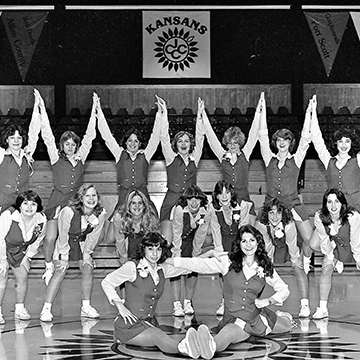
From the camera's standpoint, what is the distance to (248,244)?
5.98 m

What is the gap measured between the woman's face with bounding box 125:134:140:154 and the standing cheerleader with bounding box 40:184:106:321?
4.61 ft

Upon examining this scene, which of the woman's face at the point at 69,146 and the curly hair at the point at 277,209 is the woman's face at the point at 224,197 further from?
the woman's face at the point at 69,146

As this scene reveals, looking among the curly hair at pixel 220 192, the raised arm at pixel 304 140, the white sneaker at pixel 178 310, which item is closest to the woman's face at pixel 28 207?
the white sneaker at pixel 178 310

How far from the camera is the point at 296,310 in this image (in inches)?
287

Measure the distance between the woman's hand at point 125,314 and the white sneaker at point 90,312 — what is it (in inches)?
48.1

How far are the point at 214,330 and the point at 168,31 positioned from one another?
26.4ft

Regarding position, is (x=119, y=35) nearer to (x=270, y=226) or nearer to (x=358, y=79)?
(x=358, y=79)

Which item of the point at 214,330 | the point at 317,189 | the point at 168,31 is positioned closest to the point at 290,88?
the point at 168,31

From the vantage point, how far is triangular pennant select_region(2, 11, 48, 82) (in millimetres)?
13109

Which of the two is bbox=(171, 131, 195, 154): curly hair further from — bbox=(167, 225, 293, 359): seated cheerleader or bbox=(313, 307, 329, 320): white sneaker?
bbox=(167, 225, 293, 359): seated cheerleader

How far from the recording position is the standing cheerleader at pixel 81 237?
23.2ft

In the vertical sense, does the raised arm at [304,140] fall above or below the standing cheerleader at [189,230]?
above

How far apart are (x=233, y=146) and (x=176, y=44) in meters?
5.66

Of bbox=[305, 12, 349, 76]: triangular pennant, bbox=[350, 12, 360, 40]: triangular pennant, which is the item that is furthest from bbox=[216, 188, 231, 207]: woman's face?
bbox=[350, 12, 360, 40]: triangular pennant
